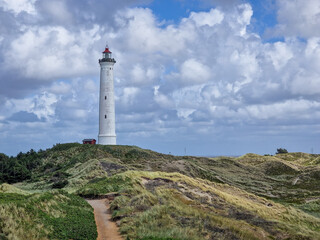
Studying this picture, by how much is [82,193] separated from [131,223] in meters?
14.2

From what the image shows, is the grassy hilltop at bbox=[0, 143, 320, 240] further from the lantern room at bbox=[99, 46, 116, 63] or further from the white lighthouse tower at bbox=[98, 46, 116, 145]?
the lantern room at bbox=[99, 46, 116, 63]

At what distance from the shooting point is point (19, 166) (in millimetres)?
58906

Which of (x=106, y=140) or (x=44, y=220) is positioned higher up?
(x=106, y=140)

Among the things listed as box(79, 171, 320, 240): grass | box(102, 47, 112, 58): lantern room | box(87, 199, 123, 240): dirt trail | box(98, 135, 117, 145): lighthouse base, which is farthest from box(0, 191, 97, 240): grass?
box(102, 47, 112, 58): lantern room

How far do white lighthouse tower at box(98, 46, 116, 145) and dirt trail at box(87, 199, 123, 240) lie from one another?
39486 millimetres

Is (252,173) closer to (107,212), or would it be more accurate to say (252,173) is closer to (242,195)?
(242,195)

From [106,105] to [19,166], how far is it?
60.3ft

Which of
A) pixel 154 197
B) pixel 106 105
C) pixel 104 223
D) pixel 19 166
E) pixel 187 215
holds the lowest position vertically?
pixel 104 223

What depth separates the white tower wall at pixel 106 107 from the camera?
68.9 metres

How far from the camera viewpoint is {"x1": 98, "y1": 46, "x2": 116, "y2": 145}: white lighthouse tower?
68875 millimetres

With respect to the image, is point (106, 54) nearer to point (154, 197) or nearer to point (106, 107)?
point (106, 107)

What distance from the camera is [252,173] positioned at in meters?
71.9

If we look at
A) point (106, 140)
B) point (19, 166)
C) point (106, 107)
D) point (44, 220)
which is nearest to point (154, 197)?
point (44, 220)

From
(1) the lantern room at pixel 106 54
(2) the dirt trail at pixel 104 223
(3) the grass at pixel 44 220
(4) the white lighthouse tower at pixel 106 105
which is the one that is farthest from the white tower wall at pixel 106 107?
(3) the grass at pixel 44 220
